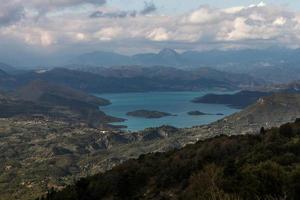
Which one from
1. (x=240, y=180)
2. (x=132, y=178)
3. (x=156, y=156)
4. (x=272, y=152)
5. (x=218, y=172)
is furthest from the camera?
(x=156, y=156)

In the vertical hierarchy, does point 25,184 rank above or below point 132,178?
below

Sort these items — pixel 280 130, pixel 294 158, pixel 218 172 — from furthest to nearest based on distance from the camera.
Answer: pixel 280 130
pixel 294 158
pixel 218 172

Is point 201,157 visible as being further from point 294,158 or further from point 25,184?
point 25,184

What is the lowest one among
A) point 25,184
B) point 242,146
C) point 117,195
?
point 25,184

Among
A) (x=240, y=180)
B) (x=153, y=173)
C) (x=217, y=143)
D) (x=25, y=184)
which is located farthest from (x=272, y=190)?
(x=25, y=184)

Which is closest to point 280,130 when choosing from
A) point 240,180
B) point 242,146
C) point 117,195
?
point 242,146

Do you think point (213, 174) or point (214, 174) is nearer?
point (214, 174)

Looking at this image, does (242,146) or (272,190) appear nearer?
(272,190)
